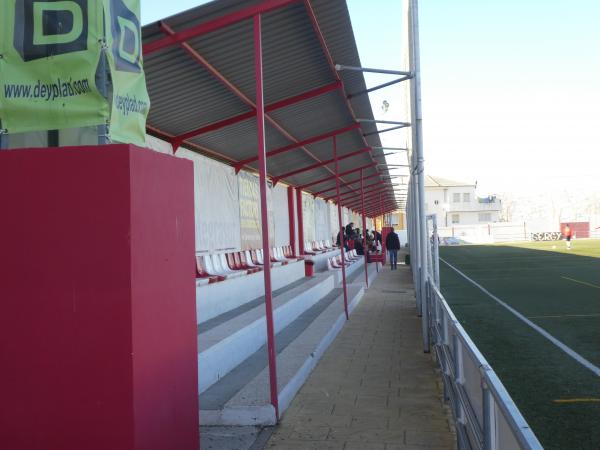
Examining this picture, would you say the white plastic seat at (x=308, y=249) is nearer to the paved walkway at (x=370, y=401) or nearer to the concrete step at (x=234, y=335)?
the concrete step at (x=234, y=335)

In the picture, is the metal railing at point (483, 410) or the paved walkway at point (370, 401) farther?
the paved walkway at point (370, 401)

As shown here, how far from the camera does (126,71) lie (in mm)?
3641

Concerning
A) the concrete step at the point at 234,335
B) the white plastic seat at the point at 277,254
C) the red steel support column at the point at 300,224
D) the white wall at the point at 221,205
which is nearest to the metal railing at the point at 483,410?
the concrete step at the point at 234,335

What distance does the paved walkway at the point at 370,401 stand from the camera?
505cm

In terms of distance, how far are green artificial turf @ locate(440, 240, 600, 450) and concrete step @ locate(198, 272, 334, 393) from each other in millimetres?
3130

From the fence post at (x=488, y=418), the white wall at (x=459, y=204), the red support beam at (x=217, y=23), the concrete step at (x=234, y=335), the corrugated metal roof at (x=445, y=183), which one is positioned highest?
the corrugated metal roof at (x=445, y=183)

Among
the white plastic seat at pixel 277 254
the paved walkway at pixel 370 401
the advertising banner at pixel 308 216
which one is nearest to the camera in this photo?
the paved walkway at pixel 370 401

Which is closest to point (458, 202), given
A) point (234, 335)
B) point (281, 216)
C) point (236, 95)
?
point (281, 216)

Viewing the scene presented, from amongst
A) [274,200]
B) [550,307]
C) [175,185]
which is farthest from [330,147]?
[175,185]

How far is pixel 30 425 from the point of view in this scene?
3.17m

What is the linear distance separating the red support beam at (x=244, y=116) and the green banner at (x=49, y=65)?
7.57 meters

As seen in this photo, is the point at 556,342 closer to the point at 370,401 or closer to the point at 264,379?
the point at 370,401

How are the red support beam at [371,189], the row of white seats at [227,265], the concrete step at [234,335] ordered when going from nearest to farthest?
the concrete step at [234,335] → the row of white seats at [227,265] → the red support beam at [371,189]

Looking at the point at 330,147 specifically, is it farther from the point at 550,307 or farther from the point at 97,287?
the point at 97,287
